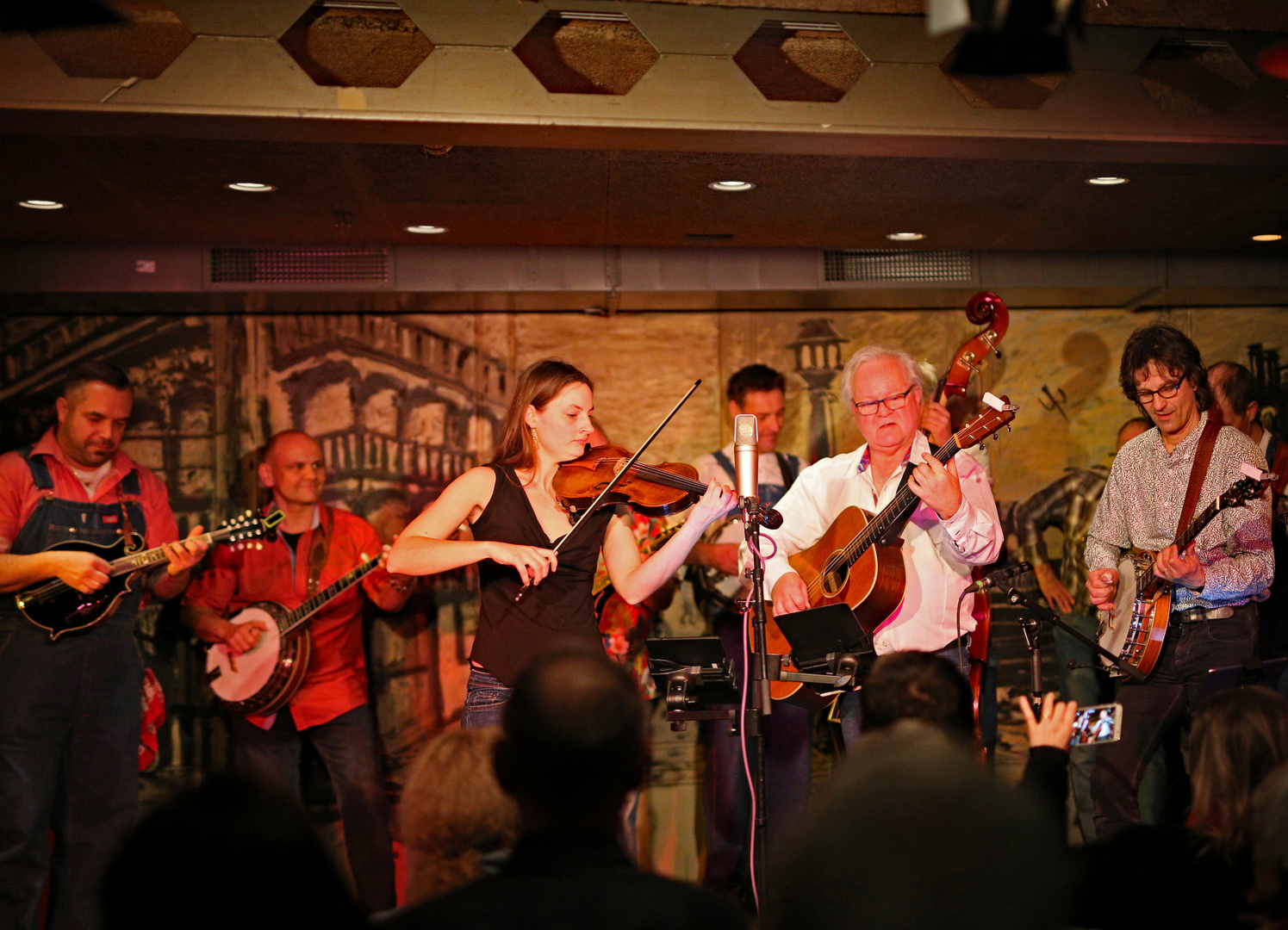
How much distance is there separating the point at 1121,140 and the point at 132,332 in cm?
477

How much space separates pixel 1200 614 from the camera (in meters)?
3.96

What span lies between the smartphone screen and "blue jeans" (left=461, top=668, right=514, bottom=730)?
5.29 ft

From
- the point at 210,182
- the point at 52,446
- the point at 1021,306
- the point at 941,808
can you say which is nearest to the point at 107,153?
the point at 210,182

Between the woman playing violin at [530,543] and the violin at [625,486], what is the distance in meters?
0.05

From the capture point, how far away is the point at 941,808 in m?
1.33

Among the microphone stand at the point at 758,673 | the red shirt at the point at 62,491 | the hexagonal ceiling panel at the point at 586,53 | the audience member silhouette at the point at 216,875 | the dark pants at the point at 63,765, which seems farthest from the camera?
the red shirt at the point at 62,491

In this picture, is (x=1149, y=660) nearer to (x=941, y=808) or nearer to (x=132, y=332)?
(x=941, y=808)

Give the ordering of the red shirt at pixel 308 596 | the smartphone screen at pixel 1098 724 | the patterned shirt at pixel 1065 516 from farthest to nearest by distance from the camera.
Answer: the patterned shirt at pixel 1065 516 < the red shirt at pixel 308 596 < the smartphone screen at pixel 1098 724

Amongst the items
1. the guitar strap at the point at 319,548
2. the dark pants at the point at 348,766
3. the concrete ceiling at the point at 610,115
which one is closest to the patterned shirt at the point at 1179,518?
the concrete ceiling at the point at 610,115

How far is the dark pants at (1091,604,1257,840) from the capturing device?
3887mm

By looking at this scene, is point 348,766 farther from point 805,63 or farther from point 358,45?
point 805,63

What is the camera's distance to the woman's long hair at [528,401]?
3762mm

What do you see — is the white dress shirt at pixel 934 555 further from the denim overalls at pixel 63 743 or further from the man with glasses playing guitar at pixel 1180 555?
the denim overalls at pixel 63 743

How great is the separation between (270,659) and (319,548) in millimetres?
625
